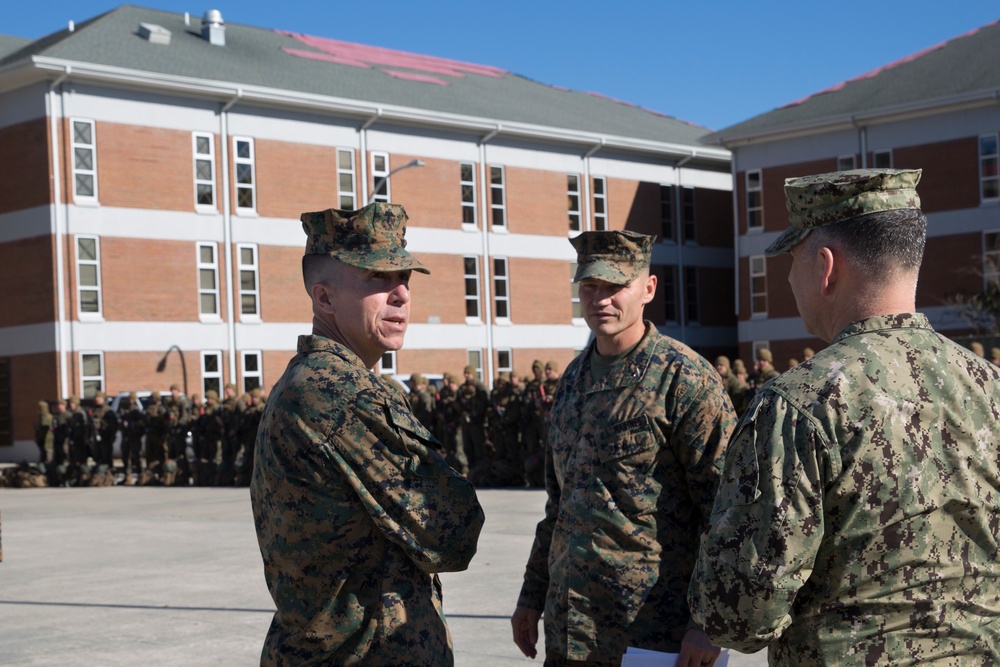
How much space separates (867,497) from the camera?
2.74 m

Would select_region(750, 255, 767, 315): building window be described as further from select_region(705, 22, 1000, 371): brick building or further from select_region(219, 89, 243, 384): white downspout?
select_region(219, 89, 243, 384): white downspout

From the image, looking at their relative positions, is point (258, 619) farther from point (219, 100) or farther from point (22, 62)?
point (219, 100)

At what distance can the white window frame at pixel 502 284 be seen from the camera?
48344 millimetres

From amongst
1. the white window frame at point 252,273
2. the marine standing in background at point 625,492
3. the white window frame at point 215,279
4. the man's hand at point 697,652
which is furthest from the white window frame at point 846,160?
the man's hand at point 697,652

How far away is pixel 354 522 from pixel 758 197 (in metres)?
45.8

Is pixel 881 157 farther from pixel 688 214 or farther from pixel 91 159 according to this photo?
pixel 91 159

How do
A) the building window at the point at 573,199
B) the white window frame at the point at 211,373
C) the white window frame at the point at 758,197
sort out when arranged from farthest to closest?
the building window at the point at 573,199
the white window frame at the point at 758,197
the white window frame at the point at 211,373

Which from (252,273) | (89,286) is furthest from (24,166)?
(252,273)

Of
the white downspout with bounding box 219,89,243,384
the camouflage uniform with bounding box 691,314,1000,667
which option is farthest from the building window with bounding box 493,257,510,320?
the camouflage uniform with bounding box 691,314,1000,667

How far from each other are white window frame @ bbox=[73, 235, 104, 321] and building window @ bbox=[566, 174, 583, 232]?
1921 cm

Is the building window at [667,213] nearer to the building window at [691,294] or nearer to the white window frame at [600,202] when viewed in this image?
the building window at [691,294]

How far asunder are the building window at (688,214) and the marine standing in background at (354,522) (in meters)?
51.8

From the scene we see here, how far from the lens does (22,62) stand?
3606 centimetres

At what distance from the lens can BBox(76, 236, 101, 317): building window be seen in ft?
124
